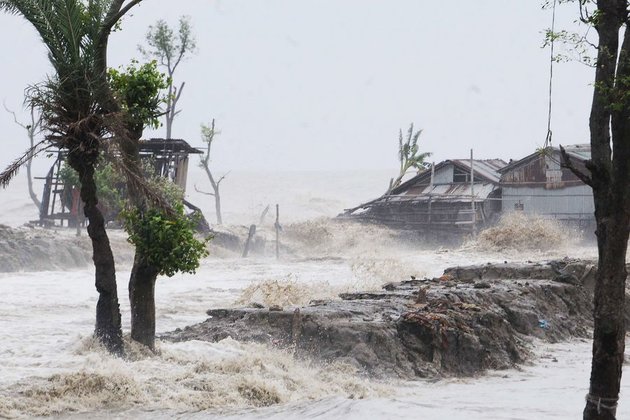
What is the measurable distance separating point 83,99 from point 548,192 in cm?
4201

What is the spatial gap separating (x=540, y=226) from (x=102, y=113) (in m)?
39.3

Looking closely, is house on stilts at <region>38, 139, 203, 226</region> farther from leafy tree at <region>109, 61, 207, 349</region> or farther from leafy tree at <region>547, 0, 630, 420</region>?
leafy tree at <region>547, 0, 630, 420</region>

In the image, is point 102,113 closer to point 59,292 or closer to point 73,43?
point 73,43

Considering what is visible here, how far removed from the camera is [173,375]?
46.9 ft

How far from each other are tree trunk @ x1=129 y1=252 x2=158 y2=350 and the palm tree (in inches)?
13.9

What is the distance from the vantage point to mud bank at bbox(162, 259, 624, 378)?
1619 cm

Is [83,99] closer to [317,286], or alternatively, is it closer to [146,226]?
[146,226]

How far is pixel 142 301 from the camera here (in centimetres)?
1549

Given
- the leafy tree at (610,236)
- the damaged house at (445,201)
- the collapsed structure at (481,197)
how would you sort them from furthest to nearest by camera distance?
the damaged house at (445,201)
the collapsed structure at (481,197)
the leafy tree at (610,236)

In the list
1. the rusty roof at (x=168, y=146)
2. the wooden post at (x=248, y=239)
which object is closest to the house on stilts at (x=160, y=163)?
the rusty roof at (x=168, y=146)

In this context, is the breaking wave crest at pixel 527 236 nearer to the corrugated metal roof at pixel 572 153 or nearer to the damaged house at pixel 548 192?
the damaged house at pixel 548 192

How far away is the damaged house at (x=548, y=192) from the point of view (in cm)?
5266

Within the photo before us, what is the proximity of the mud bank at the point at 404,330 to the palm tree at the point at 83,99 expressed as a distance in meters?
2.47

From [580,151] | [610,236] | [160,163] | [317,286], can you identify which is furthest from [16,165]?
[580,151]
